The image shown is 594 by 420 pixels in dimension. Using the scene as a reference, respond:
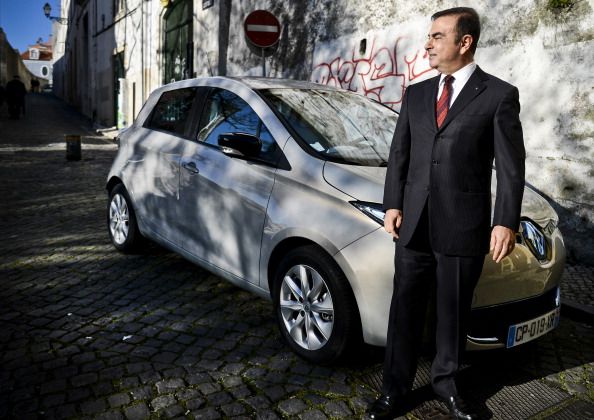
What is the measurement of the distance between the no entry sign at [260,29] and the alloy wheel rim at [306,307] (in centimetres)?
683

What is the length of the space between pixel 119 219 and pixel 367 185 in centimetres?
310

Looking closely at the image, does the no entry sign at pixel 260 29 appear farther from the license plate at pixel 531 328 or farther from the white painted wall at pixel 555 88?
the license plate at pixel 531 328

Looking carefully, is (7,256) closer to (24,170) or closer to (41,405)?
(41,405)

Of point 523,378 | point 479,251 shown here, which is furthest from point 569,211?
point 479,251

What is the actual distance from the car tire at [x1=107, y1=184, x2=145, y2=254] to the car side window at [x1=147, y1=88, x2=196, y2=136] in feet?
2.38

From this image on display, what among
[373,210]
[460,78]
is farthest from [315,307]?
[460,78]

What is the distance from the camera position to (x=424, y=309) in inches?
107

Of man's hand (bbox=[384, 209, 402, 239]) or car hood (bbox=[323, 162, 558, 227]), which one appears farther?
car hood (bbox=[323, 162, 558, 227])

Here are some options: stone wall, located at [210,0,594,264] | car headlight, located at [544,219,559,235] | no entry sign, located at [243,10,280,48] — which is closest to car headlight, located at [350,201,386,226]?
car headlight, located at [544,219,559,235]

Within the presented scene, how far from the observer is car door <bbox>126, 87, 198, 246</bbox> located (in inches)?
176

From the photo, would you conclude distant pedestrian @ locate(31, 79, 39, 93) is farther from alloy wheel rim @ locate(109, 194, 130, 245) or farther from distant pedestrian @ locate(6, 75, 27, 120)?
alloy wheel rim @ locate(109, 194, 130, 245)

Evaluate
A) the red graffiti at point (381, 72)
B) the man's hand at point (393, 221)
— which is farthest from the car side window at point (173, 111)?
the red graffiti at point (381, 72)

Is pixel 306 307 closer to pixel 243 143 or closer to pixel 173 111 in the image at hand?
pixel 243 143

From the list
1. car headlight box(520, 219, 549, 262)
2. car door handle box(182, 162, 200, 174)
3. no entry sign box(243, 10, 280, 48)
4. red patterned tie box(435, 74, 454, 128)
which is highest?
no entry sign box(243, 10, 280, 48)
